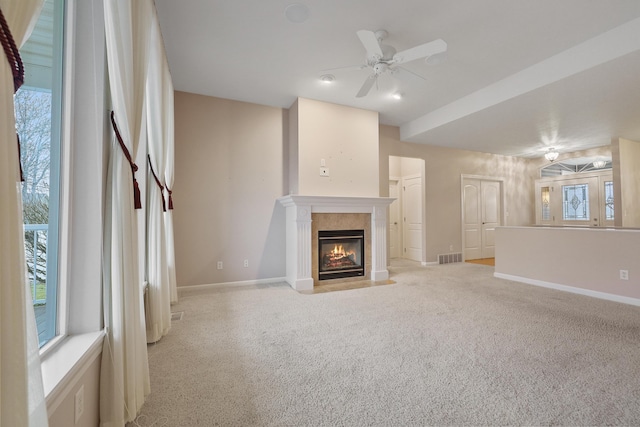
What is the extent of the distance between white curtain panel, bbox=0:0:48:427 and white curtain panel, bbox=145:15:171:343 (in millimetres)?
1898

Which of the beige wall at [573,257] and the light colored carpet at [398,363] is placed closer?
the light colored carpet at [398,363]

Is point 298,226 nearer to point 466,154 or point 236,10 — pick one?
point 236,10

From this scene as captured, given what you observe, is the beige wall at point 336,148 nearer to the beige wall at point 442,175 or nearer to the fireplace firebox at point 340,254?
the fireplace firebox at point 340,254

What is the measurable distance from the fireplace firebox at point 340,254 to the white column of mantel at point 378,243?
0.19m

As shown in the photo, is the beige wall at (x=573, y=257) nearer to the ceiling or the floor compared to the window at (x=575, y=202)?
nearer to the floor

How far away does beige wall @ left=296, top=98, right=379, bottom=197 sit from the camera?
430cm

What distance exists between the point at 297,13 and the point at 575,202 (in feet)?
26.6

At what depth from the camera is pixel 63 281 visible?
1305 mm

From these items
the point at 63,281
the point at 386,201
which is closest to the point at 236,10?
the point at 63,281

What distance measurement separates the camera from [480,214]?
22.6 ft

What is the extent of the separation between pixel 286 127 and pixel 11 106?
4.18m

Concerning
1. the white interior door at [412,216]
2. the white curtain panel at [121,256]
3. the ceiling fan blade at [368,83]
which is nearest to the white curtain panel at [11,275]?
the white curtain panel at [121,256]

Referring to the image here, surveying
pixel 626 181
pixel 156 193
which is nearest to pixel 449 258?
pixel 626 181

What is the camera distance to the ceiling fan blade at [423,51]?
2.41 metres
